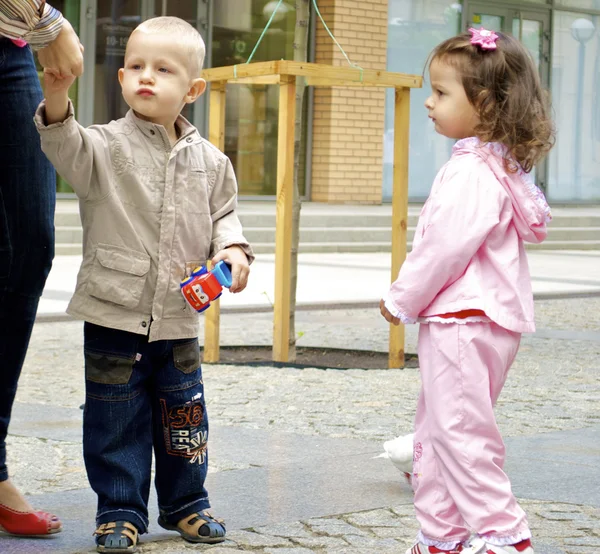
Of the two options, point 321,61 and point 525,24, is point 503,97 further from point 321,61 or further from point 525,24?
point 525,24

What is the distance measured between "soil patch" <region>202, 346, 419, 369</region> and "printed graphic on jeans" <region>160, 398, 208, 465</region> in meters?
3.17

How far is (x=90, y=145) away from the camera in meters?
2.99

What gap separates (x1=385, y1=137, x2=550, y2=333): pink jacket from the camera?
2.88 m

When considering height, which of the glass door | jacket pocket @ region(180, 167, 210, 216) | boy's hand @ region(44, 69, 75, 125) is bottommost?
jacket pocket @ region(180, 167, 210, 216)

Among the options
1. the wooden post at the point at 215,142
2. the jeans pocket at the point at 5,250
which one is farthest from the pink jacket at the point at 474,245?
the wooden post at the point at 215,142

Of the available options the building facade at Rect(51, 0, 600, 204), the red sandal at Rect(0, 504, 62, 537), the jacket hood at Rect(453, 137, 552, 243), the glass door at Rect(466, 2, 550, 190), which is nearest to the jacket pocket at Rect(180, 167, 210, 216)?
the jacket hood at Rect(453, 137, 552, 243)

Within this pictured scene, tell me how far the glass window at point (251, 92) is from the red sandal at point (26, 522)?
14.3m

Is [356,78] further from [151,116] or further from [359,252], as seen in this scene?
[359,252]

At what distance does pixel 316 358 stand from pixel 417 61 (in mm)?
12805

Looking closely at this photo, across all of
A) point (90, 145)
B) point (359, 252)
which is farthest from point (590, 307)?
point (90, 145)

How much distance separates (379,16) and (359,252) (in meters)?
4.71

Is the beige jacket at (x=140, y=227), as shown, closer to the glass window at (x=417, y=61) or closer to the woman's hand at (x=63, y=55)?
the woman's hand at (x=63, y=55)

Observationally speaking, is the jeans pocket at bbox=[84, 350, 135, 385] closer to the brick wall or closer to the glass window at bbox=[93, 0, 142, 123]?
the glass window at bbox=[93, 0, 142, 123]

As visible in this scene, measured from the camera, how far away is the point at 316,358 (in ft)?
22.8
